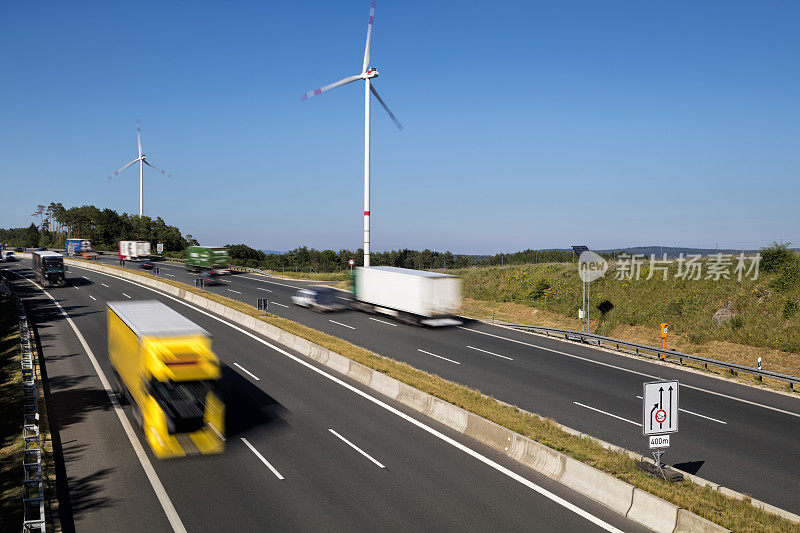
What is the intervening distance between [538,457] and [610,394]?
898 cm

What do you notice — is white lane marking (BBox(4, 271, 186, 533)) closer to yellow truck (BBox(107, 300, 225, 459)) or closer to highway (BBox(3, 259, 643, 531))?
highway (BBox(3, 259, 643, 531))

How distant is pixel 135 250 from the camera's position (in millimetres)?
87500

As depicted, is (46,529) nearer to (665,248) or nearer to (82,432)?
(82,432)

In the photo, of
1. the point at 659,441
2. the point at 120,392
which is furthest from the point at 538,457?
the point at 120,392

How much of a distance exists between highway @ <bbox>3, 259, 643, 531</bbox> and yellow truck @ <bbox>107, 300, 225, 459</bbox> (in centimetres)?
70

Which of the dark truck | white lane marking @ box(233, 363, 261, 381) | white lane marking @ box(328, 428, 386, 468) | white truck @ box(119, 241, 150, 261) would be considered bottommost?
white lane marking @ box(328, 428, 386, 468)

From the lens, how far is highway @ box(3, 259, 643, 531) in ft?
33.5

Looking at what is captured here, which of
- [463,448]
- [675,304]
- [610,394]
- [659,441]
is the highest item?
[675,304]

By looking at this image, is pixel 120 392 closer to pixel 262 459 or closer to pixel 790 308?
pixel 262 459

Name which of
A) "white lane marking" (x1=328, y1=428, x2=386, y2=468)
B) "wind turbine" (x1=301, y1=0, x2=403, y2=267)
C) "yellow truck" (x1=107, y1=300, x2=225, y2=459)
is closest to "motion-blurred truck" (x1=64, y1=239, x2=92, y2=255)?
"wind turbine" (x1=301, y1=0, x2=403, y2=267)

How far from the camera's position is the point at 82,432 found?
14734 mm

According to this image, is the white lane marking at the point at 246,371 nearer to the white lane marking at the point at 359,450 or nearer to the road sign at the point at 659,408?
the white lane marking at the point at 359,450

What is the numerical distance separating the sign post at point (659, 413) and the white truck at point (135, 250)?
8926cm

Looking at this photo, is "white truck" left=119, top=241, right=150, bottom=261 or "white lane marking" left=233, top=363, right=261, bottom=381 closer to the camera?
"white lane marking" left=233, top=363, right=261, bottom=381
